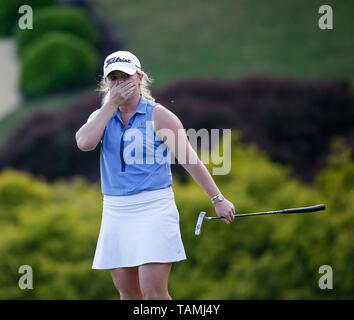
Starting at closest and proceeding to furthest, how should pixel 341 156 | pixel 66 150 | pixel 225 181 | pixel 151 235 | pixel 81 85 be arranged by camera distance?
pixel 151 235 → pixel 225 181 → pixel 341 156 → pixel 66 150 → pixel 81 85

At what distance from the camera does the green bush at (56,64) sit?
50.0ft

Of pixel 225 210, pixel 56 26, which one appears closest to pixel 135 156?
pixel 225 210

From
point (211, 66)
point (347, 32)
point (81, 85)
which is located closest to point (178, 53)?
point (211, 66)

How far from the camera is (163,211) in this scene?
13.2 feet

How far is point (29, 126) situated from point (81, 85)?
1.80m

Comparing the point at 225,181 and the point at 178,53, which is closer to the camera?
the point at 225,181

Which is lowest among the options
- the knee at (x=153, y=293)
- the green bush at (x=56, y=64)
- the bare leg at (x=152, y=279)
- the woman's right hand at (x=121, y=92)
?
the knee at (x=153, y=293)

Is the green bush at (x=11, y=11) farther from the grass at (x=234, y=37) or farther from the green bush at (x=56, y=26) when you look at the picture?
the grass at (x=234, y=37)

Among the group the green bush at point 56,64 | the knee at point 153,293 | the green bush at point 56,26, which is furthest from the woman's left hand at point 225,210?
the green bush at point 56,26

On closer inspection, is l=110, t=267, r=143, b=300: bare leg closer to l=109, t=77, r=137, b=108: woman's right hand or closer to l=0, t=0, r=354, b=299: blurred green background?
l=109, t=77, r=137, b=108: woman's right hand

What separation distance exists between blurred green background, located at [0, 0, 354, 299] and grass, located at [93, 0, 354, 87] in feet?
0.10

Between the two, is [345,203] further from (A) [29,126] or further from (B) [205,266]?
(A) [29,126]

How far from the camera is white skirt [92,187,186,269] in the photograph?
13.0 ft

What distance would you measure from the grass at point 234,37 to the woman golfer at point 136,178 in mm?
11423
